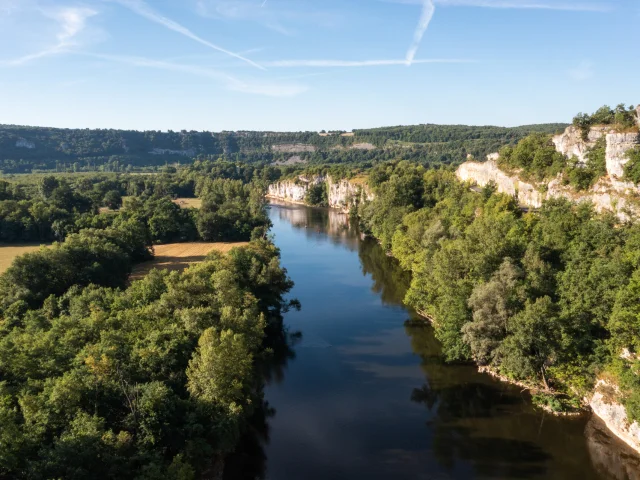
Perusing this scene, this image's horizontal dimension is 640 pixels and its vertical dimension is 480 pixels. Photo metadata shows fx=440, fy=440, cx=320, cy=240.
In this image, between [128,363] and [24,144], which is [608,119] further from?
[24,144]


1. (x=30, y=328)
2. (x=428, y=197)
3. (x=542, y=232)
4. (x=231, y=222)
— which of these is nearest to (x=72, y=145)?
(x=231, y=222)

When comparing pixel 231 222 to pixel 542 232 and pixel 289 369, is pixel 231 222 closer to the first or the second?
pixel 289 369

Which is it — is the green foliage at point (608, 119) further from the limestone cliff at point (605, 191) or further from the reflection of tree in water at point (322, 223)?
the reflection of tree in water at point (322, 223)

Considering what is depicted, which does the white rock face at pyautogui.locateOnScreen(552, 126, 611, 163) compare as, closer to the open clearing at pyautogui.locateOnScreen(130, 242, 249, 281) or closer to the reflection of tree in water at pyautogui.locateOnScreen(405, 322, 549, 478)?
the reflection of tree in water at pyautogui.locateOnScreen(405, 322, 549, 478)

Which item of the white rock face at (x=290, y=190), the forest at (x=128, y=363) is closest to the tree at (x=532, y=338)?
the forest at (x=128, y=363)

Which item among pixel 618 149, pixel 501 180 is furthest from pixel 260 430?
pixel 501 180

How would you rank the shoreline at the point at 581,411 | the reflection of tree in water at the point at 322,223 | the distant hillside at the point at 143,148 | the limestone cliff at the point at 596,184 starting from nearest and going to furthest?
1. the shoreline at the point at 581,411
2. the limestone cliff at the point at 596,184
3. the reflection of tree in water at the point at 322,223
4. the distant hillside at the point at 143,148
